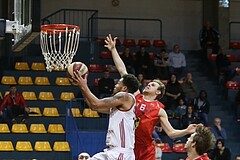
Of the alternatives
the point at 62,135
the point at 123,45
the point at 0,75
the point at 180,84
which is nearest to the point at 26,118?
the point at 62,135

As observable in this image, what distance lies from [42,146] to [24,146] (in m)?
0.44

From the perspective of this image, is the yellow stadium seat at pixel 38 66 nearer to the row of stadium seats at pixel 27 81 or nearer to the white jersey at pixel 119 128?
the row of stadium seats at pixel 27 81

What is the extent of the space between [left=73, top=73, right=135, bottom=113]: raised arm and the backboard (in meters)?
3.10

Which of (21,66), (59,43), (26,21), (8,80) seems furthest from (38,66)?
(26,21)

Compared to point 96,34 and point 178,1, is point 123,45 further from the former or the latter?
point 178,1

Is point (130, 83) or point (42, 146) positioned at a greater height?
point (130, 83)

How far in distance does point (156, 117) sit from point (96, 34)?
14.6 m

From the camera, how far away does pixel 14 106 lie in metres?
16.9

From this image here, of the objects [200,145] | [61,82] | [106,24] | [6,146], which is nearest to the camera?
[200,145]

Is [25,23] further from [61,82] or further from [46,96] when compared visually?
[61,82]

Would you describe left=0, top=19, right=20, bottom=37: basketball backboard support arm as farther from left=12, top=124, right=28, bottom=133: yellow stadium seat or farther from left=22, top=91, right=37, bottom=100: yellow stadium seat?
left=22, top=91, right=37, bottom=100: yellow stadium seat

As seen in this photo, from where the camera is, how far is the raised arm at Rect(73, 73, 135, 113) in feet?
21.2

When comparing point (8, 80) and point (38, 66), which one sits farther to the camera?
point (38, 66)

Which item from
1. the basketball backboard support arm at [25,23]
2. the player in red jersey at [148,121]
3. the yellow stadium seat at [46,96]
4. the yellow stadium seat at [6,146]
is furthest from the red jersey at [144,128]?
the yellow stadium seat at [46,96]
